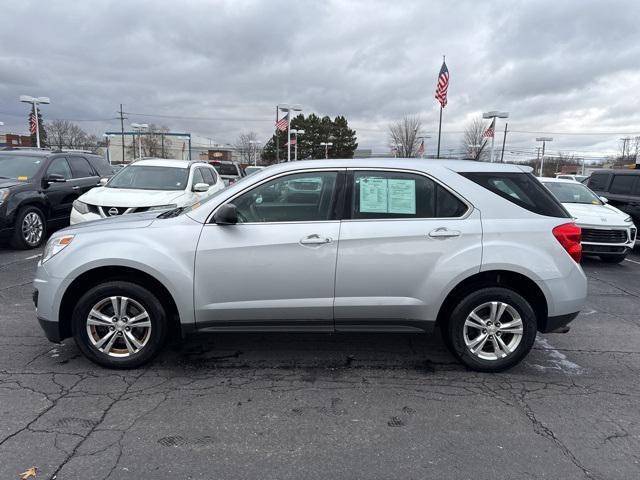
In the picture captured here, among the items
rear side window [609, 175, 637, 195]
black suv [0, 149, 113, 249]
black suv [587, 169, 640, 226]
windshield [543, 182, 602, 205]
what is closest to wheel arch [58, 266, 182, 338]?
black suv [0, 149, 113, 249]

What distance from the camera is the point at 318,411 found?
3332mm

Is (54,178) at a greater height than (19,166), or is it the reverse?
(19,166)

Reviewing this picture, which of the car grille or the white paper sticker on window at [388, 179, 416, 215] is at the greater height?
the white paper sticker on window at [388, 179, 416, 215]

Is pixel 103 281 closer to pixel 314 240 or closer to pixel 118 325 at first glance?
pixel 118 325

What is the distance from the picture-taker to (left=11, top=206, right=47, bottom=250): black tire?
335 inches

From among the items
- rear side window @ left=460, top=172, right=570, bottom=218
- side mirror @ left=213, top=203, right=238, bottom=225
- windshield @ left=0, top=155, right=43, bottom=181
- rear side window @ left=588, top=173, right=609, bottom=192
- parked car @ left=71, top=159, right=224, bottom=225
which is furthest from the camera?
rear side window @ left=588, top=173, right=609, bottom=192

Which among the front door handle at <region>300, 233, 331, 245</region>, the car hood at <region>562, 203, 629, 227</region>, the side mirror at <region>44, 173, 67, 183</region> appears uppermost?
the side mirror at <region>44, 173, 67, 183</region>

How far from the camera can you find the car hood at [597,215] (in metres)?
8.88

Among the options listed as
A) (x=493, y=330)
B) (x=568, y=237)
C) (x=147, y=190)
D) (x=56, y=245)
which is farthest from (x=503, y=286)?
(x=147, y=190)

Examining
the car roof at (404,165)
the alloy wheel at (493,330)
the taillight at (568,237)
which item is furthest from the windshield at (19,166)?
the taillight at (568,237)

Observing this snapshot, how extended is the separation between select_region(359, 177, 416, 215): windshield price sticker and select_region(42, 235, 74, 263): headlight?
2.43 metres

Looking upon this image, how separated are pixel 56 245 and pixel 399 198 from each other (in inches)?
113

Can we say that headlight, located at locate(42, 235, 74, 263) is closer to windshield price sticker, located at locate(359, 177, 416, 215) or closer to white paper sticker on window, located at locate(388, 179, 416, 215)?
windshield price sticker, located at locate(359, 177, 416, 215)

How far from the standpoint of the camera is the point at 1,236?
8.27 meters
